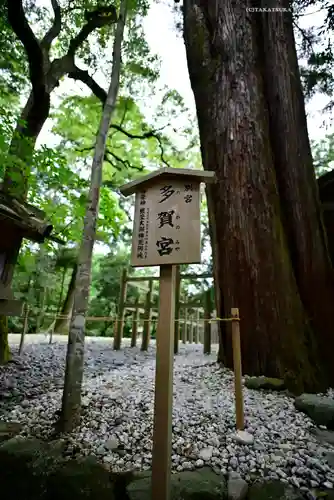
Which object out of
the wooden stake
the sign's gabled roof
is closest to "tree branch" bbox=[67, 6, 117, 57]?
the sign's gabled roof

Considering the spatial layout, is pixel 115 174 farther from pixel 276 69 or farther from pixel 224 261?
pixel 224 261

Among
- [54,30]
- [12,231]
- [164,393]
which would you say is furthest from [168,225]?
[54,30]

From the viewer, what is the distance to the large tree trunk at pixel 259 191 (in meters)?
3.42

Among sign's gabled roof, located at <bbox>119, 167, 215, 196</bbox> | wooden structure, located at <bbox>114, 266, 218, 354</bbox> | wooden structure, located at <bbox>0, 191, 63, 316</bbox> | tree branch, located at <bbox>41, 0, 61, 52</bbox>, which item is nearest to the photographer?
sign's gabled roof, located at <bbox>119, 167, 215, 196</bbox>

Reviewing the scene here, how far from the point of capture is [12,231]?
133 inches

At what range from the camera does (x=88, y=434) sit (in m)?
2.46

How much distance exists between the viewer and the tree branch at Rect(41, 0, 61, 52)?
5.58 meters

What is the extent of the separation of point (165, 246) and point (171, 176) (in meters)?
0.55

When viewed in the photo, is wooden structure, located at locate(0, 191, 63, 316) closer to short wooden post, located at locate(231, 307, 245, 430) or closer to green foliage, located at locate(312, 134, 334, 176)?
short wooden post, located at locate(231, 307, 245, 430)

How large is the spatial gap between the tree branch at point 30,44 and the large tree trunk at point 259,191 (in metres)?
2.61

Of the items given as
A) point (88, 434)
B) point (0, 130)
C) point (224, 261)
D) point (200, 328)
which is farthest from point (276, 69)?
point (200, 328)

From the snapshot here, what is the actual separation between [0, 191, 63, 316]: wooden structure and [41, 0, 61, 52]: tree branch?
4.08 m

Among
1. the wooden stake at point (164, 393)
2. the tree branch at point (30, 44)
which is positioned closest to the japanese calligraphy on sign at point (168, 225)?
the wooden stake at point (164, 393)

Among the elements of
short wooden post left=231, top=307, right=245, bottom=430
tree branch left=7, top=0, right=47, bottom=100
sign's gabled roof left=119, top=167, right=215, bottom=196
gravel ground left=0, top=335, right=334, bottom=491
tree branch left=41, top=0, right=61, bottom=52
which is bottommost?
gravel ground left=0, top=335, right=334, bottom=491
